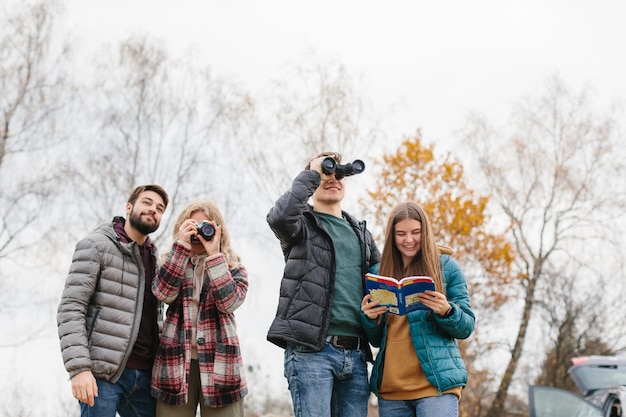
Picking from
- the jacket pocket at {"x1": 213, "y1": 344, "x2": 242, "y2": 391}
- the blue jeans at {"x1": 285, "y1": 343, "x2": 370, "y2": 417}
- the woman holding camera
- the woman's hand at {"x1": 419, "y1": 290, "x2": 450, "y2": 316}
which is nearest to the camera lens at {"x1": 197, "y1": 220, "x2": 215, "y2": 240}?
the woman holding camera

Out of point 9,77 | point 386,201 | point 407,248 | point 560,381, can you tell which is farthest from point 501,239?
point 407,248

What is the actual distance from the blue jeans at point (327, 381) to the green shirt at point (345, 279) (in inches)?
5.0

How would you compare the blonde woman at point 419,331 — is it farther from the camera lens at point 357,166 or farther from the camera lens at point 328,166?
the camera lens at point 328,166

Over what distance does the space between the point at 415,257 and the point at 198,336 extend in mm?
1272

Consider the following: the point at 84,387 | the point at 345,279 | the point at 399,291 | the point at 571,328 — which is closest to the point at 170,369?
the point at 84,387

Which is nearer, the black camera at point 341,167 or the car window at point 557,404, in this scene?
the black camera at point 341,167

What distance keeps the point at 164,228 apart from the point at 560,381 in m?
11.4

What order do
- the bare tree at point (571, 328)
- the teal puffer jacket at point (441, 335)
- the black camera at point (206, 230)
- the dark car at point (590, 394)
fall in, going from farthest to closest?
the bare tree at point (571, 328), the dark car at point (590, 394), the black camera at point (206, 230), the teal puffer jacket at point (441, 335)

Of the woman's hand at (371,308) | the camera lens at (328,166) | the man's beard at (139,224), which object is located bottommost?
the woman's hand at (371,308)

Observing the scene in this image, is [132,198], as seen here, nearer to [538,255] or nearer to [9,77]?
[9,77]

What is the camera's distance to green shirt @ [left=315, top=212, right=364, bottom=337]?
3.52m

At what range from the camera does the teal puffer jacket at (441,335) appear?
3.35 m

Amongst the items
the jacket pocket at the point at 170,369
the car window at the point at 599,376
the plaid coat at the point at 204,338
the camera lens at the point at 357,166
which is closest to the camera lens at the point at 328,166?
the camera lens at the point at 357,166

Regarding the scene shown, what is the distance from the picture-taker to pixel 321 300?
346 cm
